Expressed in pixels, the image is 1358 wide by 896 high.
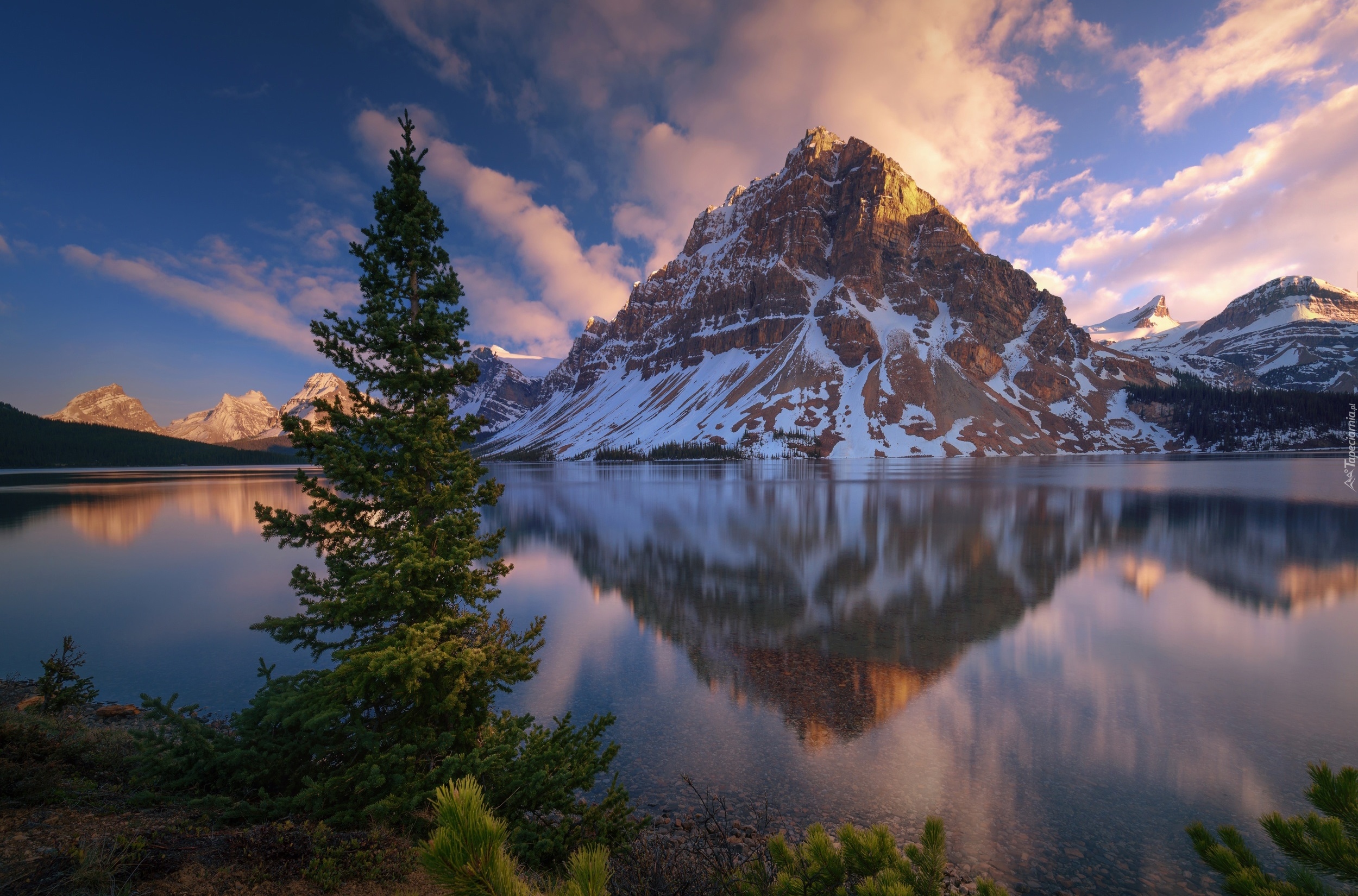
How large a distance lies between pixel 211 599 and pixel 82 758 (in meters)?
21.2

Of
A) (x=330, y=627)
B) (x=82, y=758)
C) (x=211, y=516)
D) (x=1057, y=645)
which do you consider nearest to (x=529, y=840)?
(x=330, y=627)

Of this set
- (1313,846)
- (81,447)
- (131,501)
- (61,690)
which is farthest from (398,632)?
(81,447)

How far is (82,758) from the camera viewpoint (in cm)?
714

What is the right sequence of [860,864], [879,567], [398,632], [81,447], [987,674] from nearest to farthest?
[860,864] < [398,632] < [987,674] < [879,567] < [81,447]

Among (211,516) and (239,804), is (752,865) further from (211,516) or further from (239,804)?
(211,516)

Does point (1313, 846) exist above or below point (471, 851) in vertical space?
below

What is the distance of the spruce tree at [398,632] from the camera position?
21.4 ft

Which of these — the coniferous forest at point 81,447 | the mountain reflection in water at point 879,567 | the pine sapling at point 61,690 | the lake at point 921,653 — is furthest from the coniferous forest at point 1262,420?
the coniferous forest at point 81,447

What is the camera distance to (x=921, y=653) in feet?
51.3

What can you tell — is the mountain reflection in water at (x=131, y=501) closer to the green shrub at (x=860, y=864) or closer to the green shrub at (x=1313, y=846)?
the green shrub at (x=860, y=864)

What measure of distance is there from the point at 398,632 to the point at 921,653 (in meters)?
14.0

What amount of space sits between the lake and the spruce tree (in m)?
3.49

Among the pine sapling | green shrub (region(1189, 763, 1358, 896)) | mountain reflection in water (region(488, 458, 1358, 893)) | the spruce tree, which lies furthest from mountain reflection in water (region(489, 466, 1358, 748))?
the pine sapling

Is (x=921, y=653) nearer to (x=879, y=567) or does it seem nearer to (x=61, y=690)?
(x=879, y=567)
